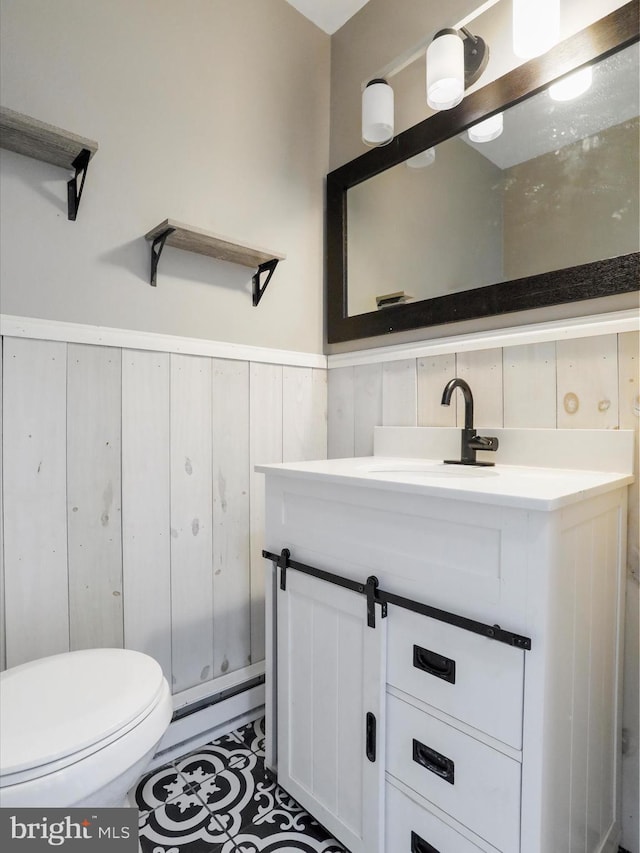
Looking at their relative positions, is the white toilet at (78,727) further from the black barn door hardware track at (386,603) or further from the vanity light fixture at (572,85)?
the vanity light fixture at (572,85)

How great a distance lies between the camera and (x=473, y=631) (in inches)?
32.3

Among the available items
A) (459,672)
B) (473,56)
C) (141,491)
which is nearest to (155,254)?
(141,491)

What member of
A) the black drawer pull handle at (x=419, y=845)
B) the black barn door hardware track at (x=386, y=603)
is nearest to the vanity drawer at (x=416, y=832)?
the black drawer pull handle at (x=419, y=845)

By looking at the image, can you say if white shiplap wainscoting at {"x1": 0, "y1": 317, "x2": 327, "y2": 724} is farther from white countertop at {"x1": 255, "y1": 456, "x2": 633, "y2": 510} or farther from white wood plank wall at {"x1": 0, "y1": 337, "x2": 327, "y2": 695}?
white countertop at {"x1": 255, "y1": 456, "x2": 633, "y2": 510}

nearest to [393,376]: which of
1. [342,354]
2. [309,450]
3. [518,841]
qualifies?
[342,354]

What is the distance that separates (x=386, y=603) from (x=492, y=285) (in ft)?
3.06

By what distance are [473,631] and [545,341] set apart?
79cm

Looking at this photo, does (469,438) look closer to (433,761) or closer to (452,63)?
(433,761)

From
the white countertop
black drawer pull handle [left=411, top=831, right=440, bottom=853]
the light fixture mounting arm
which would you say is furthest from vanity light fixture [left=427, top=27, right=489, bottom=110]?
black drawer pull handle [left=411, top=831, right=440, bottom=853]

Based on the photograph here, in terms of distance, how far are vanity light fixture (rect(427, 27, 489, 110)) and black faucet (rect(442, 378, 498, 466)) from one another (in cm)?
78

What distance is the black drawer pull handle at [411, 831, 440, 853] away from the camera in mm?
912

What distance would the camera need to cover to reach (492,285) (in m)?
1.36

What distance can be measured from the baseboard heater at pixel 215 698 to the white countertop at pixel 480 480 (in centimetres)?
82

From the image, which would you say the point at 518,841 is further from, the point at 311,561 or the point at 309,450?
the point at 309,450
